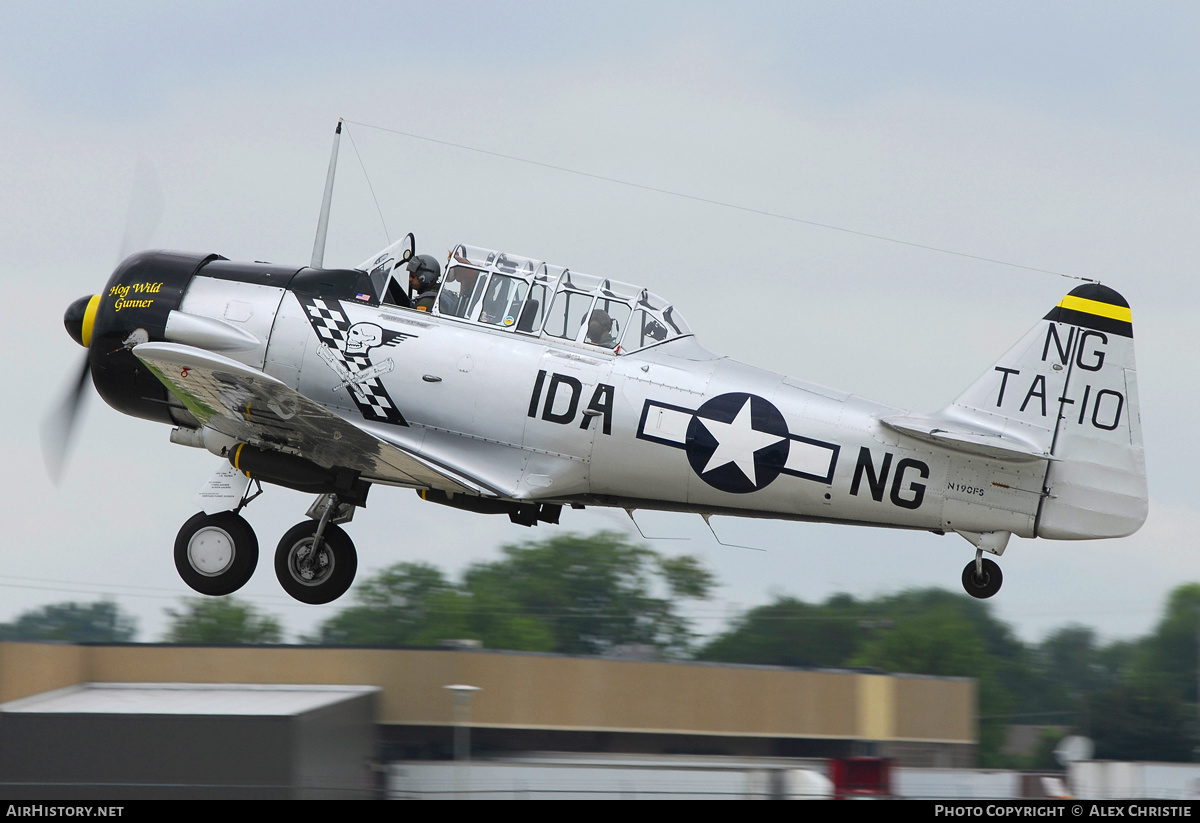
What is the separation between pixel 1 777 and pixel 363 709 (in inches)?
161

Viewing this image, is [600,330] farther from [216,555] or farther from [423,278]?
[216,555]

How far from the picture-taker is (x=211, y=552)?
36.6 ft

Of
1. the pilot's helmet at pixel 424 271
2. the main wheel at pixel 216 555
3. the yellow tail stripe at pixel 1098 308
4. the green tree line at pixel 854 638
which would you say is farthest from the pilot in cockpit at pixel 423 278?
the green tree line at pixel 854 638

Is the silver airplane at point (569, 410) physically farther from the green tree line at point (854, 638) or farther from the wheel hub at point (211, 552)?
the green tree line at point (854, 638)

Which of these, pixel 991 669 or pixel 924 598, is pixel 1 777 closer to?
pixel 924 598

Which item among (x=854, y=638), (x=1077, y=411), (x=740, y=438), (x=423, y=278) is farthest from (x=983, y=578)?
(x=854, y=638)

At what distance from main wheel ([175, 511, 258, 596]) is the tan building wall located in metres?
5.81

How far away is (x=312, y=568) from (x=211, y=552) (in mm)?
848

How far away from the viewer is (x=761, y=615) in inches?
1114

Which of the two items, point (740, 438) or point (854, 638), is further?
point (854, 638)

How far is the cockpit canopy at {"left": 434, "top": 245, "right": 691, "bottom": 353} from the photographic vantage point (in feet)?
34.7

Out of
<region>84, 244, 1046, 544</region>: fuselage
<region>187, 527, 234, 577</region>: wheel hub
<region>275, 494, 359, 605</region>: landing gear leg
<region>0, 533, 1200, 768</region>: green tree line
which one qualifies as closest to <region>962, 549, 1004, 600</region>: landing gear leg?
<region>84, 244, 1046, 544</region>: fuselage

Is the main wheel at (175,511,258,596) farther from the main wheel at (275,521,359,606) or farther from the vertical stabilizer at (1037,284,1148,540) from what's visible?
the vertical stabilizer at (1037,284,1148,540)

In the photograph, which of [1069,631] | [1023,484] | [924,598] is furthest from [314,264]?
[1069,631]
